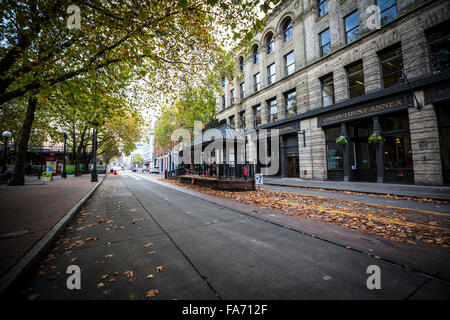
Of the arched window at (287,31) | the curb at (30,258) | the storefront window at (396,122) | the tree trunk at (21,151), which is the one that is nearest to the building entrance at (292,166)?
the storefront window at (396,122)

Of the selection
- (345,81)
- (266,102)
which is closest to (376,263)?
(345,81)

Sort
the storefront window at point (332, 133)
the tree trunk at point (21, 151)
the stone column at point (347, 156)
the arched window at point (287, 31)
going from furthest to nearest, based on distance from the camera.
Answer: the arched window at point (287, 31) < the storefront window at point (332, 133) < the stone column at point (347, 156) < the tree trunk at point (21, 151)

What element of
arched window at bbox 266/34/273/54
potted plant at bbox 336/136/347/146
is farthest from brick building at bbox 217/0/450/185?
potted plant at bbox 336/136/347/146

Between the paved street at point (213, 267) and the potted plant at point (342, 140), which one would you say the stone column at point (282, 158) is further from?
the paved street at point (213, 267)

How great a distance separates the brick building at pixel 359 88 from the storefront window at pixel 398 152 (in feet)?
0.18

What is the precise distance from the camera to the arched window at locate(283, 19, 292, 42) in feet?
64.5

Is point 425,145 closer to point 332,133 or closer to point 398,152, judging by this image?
point 398,152

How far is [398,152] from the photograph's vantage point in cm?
1247

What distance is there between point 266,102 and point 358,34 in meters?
10.00

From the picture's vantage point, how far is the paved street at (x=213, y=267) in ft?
6.92

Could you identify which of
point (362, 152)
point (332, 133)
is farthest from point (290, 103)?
point (362, 152)

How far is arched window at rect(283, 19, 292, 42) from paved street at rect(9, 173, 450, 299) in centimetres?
2260

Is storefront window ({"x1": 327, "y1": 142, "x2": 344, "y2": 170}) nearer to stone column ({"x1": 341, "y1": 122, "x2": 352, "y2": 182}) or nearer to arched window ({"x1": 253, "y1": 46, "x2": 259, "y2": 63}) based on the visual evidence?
stone column ({"x1": 341, "y1": 122, "x2": 352, "y2": 182})

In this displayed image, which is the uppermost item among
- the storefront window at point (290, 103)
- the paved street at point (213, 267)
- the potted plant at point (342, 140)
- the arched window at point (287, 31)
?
the arched window at point (287, 31)
